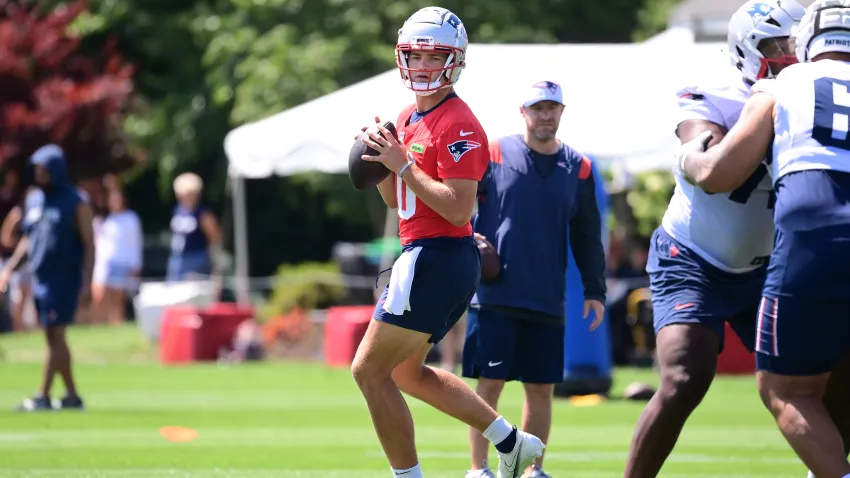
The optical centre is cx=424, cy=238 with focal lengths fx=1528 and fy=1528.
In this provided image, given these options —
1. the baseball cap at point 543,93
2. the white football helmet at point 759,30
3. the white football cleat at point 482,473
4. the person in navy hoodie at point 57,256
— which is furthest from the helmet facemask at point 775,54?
the person in navy hoodie at point 57,256

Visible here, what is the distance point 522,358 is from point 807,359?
2941 mm

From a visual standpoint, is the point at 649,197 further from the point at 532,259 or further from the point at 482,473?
the point at 482,473

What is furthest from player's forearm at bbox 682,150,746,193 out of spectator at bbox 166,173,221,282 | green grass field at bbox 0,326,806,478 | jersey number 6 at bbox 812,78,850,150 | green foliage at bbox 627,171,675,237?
green foliage at bbox 627,171,675,237

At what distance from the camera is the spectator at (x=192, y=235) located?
835 inches

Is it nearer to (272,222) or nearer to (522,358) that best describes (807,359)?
(522,358)

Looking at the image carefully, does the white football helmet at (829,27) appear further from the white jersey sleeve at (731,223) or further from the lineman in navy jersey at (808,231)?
the white jersey sleeve at (731,223)

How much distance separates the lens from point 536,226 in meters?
8.72

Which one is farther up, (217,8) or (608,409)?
(217,8)

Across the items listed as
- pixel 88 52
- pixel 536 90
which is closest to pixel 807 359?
pixel 536 90

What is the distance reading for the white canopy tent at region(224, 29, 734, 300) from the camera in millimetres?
15602

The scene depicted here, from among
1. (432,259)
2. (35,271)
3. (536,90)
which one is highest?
(536,90)

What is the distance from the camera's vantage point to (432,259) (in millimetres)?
6785

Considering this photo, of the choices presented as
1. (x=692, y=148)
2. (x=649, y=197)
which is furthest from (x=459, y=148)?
(x=649, y=197)

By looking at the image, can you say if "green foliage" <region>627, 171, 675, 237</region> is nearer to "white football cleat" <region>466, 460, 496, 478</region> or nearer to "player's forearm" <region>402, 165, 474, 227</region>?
"white football cleat" <region>466, 460, 496, 478</region>
